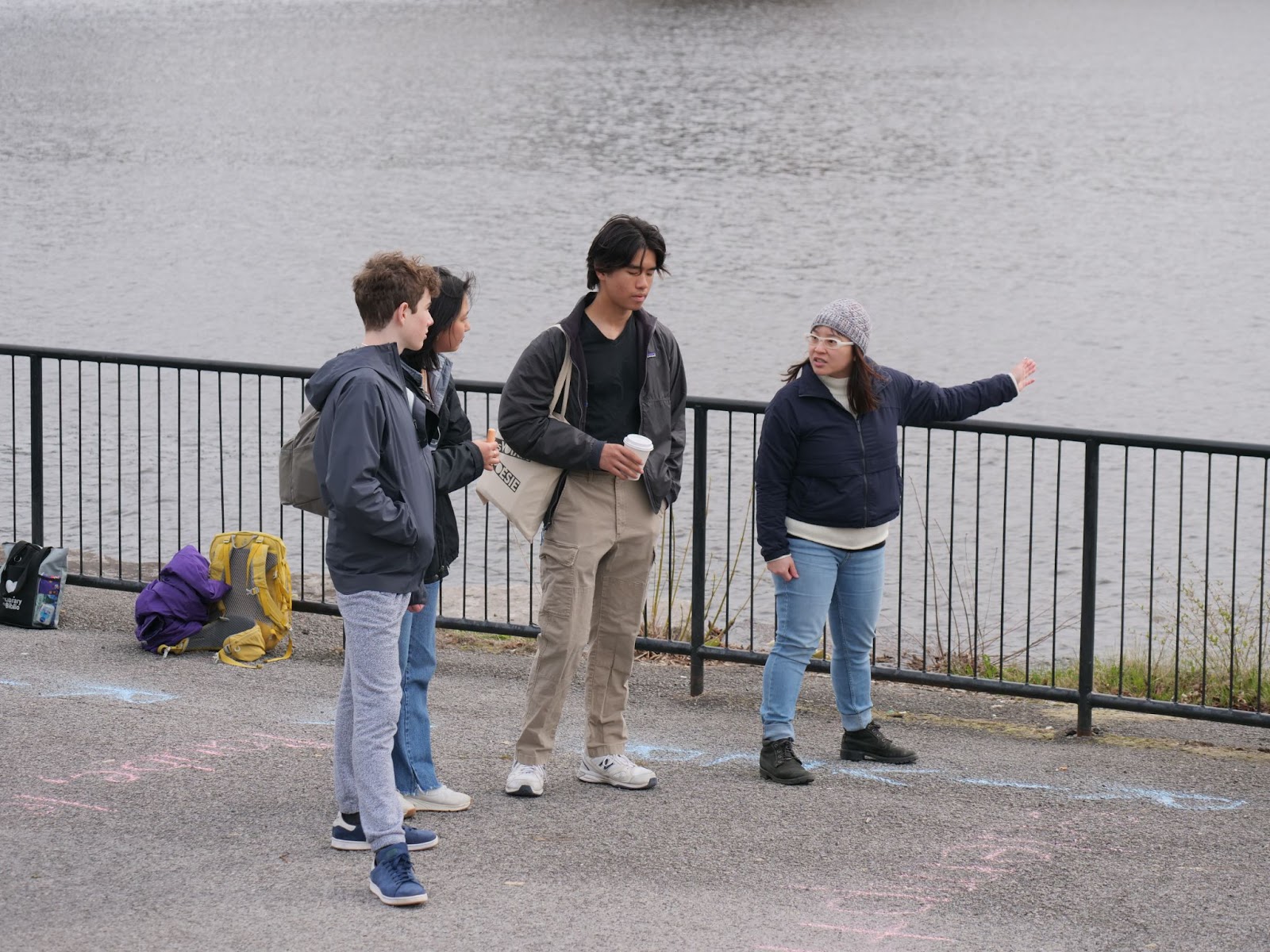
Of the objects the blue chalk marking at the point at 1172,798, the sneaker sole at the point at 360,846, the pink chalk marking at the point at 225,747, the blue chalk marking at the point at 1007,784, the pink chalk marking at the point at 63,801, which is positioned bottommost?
the sneaker sole at the point at 360,846

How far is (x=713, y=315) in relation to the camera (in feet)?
87.9

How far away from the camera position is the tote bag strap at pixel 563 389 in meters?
5.73

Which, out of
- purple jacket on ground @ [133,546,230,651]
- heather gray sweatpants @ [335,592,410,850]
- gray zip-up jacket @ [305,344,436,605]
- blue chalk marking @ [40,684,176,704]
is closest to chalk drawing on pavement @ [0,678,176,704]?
blue chalk marking @ [40,684,176,704]

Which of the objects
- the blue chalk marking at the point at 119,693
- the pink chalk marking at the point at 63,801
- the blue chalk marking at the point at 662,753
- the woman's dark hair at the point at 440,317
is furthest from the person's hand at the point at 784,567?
the blue chalk marking at the point at 119,693

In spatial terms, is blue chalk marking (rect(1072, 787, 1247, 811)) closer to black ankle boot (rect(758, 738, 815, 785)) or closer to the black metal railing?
the black metal railing

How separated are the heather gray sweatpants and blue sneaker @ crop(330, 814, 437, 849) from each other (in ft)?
1.12

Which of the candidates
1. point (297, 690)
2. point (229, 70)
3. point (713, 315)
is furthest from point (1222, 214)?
point (229, 70)

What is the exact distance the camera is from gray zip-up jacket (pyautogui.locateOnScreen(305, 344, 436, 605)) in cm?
474

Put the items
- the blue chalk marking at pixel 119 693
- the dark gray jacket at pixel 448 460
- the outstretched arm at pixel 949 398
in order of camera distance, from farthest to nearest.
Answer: the blue chalk marking at pixel 119 693 < the outstretched arm at pixel 949 398 < the dark gray jacket at pixel 448 460

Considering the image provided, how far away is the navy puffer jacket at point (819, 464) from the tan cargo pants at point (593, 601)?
433mm

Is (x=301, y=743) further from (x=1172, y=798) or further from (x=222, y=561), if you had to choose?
(x=1172, y=798)

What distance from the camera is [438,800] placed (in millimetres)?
5781

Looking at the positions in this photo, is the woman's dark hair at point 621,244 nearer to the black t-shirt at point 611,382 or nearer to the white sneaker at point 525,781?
the black t-shirt at point 611,382

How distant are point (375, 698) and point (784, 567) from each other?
66.0 inches
